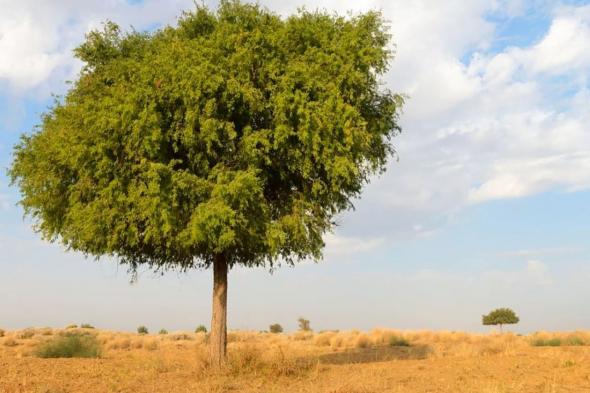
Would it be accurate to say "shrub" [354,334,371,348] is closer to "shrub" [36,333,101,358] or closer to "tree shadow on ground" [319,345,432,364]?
"tree shadow on ground" [319,345,432,364]

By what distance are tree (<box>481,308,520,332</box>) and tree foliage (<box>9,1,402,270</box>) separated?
151 ft

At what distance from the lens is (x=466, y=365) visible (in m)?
20.4

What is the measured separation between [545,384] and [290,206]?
861cm

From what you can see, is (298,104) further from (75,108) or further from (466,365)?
(466,365)

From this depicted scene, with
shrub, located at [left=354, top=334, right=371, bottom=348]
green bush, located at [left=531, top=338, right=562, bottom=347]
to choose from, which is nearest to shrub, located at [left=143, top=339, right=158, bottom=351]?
shrub, located at [left=354, top=334, right=371, bottom=348]

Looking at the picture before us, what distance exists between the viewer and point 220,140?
1786 centimetres

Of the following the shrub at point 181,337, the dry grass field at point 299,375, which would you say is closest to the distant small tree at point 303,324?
the shrub at point 181,337

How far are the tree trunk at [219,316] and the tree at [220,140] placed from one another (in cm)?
5

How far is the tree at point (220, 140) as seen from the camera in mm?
16891

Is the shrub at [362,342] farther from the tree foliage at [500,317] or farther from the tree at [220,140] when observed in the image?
the tree foliage at [500,317]

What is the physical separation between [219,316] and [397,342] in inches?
874

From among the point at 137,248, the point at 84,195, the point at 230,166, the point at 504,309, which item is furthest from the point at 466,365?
the point at 504,309

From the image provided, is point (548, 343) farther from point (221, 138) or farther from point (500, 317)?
point (500, 317)

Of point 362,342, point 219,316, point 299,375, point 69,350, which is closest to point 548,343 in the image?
point 362,342
